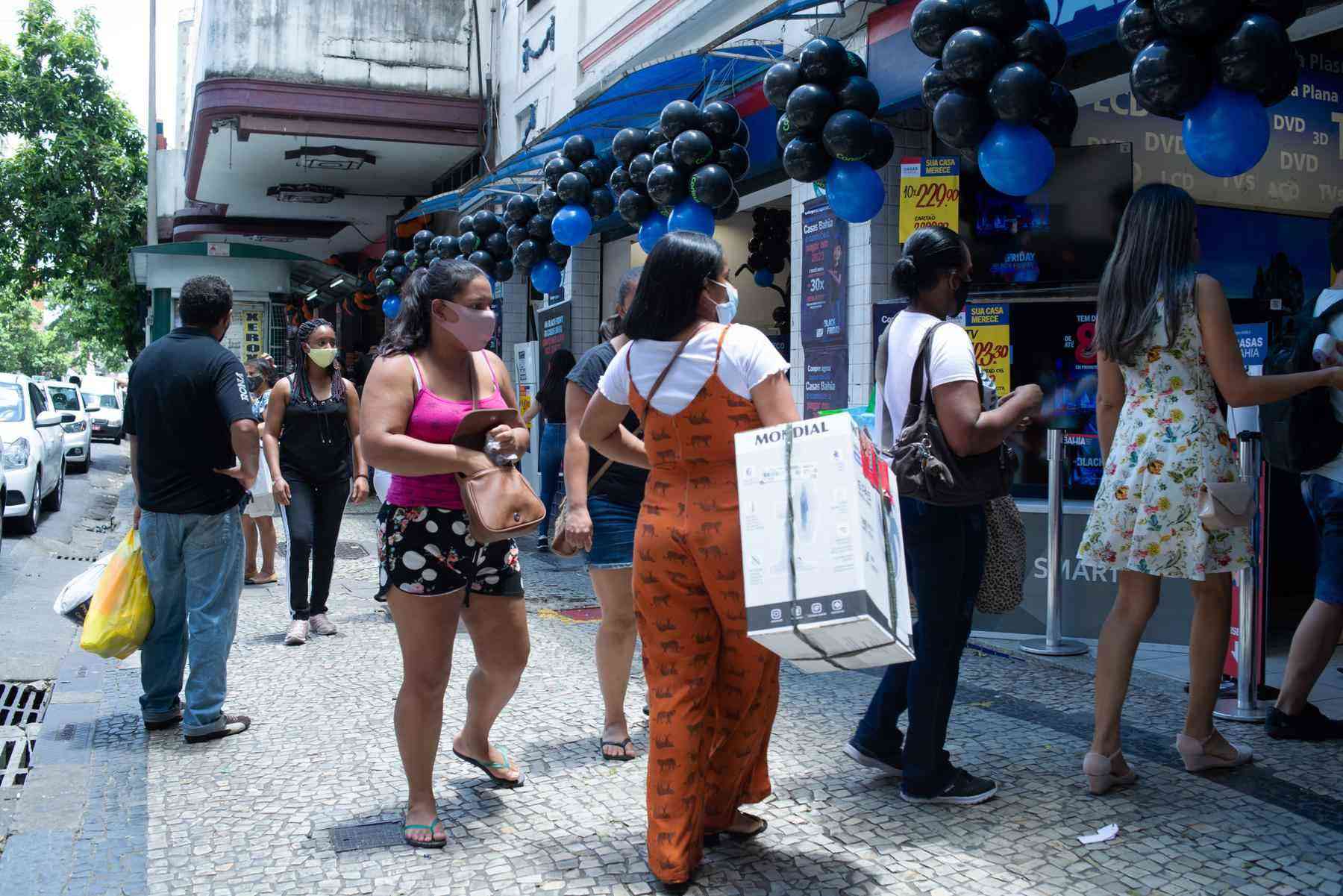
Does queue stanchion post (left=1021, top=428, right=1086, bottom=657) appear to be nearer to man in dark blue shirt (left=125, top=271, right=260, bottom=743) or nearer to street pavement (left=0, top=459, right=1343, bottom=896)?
street pavement (left=0, top=459, right=1343, bottom=896)

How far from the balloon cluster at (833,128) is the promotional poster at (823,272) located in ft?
3.51

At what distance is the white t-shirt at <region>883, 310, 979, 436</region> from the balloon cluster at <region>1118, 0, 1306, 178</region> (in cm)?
164

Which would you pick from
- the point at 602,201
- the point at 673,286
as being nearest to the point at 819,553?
the point at 673,286

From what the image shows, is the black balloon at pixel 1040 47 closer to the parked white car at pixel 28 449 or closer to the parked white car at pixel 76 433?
the parked white car at pixel 28 449

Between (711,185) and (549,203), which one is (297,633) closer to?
(711,185)

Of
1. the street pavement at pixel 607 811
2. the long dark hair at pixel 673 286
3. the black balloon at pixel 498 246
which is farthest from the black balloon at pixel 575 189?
the long dark hair at pixel 673 286

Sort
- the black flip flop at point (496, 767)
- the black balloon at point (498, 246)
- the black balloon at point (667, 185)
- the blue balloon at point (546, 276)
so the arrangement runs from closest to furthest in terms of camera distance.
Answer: the black flip flop at point (496, 767)
the black balloon at point (667, 185)
the blue balloon at point (546, 276)
the black balloon at point (498, 246)

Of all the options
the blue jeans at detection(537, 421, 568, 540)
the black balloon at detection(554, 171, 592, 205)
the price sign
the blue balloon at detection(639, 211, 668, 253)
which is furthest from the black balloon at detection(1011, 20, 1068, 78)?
the blue jeans at detection(537, 421, 568, 540)

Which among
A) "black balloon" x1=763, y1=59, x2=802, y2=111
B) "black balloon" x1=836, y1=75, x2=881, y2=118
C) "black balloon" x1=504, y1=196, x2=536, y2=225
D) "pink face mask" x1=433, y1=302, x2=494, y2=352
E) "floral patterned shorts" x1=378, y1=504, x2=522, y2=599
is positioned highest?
"black balloon" x1=504, y1=196, x2=536, y2=225

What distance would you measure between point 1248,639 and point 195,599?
15.0 ft

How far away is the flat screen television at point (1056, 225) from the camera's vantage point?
7.00 meters

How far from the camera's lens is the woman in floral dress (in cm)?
378

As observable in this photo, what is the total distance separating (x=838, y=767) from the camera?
4320 mm

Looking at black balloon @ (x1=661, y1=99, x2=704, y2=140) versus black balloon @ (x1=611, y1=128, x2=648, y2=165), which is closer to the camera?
black balloon @ (x1=661, y1=99, x2=704, y2=140)
